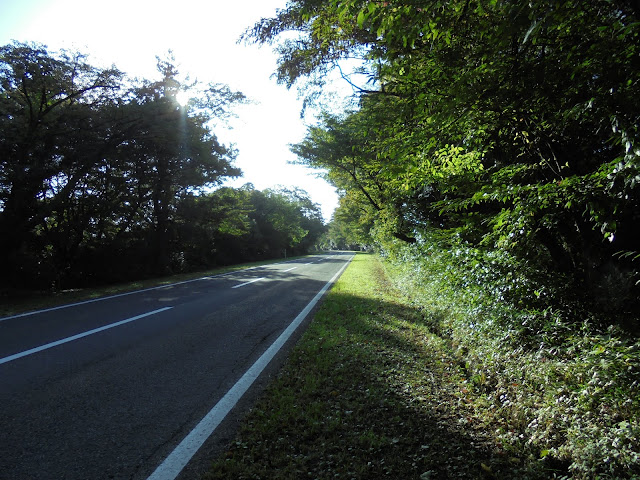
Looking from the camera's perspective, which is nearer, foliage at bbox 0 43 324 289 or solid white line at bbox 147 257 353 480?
solid white line at bbox 147 257 353 480

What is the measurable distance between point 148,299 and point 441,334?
8397mm

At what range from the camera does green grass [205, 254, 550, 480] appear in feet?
8.21

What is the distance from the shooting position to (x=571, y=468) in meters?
2.30

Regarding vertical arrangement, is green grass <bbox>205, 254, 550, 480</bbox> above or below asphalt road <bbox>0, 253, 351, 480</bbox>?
below

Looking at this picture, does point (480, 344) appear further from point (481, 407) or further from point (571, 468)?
point (571, 468)

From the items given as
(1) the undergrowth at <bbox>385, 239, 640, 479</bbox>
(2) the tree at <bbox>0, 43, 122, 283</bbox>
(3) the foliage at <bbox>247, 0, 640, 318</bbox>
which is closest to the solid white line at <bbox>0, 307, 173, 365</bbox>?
(3) the foliage at <bbox>247, 0, 640, 318</bbox>

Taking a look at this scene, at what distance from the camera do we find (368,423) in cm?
311

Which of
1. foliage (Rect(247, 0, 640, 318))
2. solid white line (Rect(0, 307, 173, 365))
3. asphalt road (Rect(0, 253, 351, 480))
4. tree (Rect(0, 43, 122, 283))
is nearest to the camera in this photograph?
asphalt road (Rect(0, 253, 351, 480))

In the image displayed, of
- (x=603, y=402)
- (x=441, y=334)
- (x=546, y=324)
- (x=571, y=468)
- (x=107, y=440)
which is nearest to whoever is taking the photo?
(x=571, y=468)

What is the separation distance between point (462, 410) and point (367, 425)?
3.46 ft

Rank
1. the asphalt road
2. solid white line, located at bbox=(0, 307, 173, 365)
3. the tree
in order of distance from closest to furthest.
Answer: the asphalt road, solid white line, located at bbox=(0, 307, 173, 365), the tree

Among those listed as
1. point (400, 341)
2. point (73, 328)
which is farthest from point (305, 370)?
point (73, 328)

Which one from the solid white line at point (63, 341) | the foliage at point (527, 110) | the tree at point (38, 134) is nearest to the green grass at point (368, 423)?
the foliage at point (527, 110)

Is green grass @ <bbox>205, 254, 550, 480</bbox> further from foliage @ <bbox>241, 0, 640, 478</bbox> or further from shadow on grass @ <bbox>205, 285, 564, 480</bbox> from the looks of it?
foliage @ <bbox>241, 0, 640, 478</bbox>
